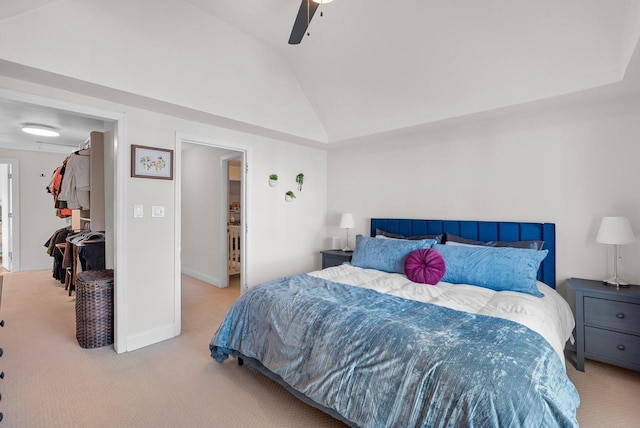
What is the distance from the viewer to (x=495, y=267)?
2.54 metres

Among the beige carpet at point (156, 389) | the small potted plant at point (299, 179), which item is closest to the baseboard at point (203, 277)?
the beige carpet at point (156, 389)

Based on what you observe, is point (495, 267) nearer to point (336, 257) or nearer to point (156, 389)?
point (336, 257)

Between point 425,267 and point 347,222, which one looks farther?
point 347,222

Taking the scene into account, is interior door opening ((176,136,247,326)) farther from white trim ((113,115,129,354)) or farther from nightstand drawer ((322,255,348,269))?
white trim ((113,115,129,354))

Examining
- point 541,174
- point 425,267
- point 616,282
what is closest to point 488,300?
point 425,267

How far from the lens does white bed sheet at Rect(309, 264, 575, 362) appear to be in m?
→ 1.85

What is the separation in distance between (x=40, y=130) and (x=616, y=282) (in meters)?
6.95

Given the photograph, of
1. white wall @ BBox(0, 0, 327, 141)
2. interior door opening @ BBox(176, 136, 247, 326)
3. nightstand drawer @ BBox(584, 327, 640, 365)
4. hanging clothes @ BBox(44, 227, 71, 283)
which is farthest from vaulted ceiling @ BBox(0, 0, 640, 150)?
hanging clothes @ BBox(44, 227, 71, 283)

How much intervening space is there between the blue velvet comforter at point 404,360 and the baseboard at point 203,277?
2.79 meters

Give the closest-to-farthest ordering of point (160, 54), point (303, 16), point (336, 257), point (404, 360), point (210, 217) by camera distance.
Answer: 1. point (404, 360)
2. point (303, 16)
3. point (160, 54)
4. point (336, 257)
5. point (210, 217)

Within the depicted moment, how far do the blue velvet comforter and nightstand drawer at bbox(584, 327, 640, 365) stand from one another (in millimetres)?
1362

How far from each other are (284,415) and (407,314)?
1.02 m

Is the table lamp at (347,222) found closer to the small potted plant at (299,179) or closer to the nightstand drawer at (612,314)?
the small potted plant at (299,179)

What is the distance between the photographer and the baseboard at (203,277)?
4973 mm
